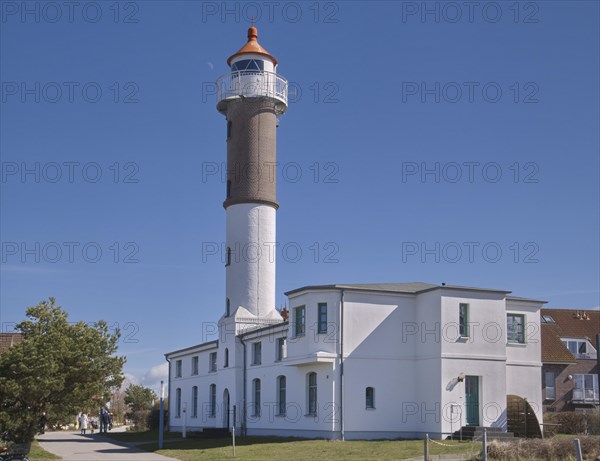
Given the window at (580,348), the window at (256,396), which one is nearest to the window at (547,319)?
the window at (580,348)

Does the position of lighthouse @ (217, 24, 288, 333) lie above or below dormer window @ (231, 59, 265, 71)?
below

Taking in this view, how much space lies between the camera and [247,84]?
43.3 meters

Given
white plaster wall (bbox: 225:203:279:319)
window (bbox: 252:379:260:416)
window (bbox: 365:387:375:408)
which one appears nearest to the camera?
window (bbox: 365:387:375:408)

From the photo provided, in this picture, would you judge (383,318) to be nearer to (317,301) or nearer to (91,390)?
(317,301)

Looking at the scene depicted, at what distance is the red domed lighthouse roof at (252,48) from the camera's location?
44.0 meters

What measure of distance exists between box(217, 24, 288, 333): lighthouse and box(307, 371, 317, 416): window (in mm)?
6971

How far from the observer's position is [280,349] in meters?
37.9

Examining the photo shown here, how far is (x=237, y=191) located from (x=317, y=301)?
32.4ft

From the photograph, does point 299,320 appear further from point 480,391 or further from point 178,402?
point 178,402

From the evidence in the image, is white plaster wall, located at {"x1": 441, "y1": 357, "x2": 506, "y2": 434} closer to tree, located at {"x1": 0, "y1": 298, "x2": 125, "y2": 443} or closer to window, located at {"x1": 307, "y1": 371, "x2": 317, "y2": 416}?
window, located at {"x1": 307, "y1": 371, "x2": 317, "y2": 416}

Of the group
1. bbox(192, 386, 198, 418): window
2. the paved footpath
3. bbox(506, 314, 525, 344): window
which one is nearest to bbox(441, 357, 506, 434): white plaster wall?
bbox(506, 314, 525, 344): window

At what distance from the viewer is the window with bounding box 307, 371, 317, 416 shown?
34.8 metres

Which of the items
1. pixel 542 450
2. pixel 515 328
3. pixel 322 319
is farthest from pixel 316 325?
pixel 542 450

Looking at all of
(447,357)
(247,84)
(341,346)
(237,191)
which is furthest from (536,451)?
(247,84)
